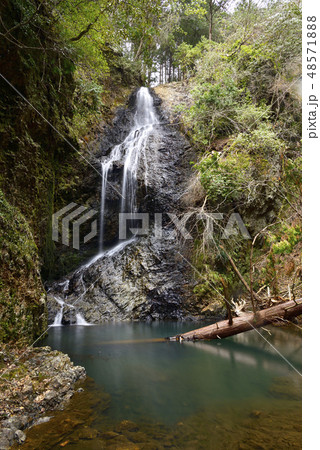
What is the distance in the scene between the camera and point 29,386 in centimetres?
263

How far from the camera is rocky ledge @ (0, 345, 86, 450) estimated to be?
2.17 metres

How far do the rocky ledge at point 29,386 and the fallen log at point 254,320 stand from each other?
2.39 m

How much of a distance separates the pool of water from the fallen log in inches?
9.2

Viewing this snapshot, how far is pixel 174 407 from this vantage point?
2707 millimetres

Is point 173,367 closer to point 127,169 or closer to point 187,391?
point 187,391

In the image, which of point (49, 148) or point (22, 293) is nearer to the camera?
point (22, 293)

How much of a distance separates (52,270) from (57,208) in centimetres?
208

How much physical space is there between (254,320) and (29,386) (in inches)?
139
